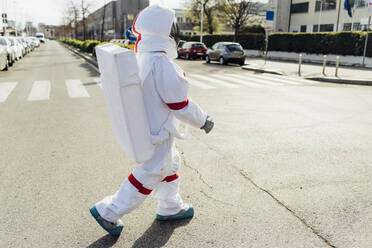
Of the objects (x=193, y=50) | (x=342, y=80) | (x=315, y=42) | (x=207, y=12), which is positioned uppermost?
(x=207, y=12)

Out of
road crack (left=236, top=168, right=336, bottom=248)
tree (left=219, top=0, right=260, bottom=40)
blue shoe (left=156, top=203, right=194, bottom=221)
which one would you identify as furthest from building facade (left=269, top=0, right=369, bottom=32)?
blue shoe (left=156, top=203, right=194, bottom=221)

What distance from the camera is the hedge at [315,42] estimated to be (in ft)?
75.2

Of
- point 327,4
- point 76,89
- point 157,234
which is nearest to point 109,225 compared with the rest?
point 157,234

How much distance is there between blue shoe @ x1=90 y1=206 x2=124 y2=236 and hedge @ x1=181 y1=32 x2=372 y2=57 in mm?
23502

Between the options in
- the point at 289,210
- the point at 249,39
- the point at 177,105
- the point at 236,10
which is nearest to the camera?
the point at 177,105

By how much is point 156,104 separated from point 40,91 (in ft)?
29.0

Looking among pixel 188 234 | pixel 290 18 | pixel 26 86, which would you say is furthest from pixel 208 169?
pixel 290 18

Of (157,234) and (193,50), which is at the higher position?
(193,50)

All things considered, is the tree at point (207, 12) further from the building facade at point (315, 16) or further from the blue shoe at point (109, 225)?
the blue shoe at point (109, 225)

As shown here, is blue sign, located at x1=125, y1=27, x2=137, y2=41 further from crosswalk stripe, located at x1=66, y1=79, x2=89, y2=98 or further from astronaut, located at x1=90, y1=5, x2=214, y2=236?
crosswalk stripe, located at x1=66, y1=79, x2=89, y2=98

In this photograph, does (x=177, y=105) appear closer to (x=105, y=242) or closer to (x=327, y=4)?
(x=105, y=242)

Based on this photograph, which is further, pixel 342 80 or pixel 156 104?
pixel 342 80

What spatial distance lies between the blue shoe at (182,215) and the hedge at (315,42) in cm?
2294

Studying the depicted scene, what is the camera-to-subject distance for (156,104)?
2490 mm
